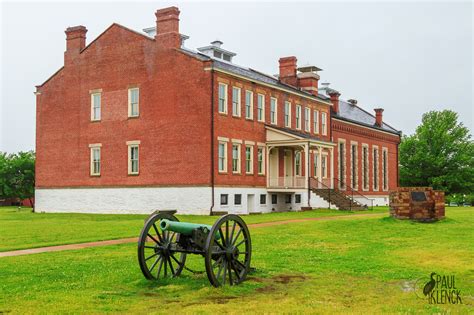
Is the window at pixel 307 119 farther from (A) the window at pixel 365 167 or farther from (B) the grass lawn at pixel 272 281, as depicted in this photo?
(B) the grass lawn at pixel 272 281

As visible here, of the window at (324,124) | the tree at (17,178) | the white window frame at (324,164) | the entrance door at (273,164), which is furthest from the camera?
the tree at (17,178)

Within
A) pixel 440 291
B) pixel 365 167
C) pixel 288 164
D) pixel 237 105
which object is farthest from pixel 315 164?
pixel 440 291

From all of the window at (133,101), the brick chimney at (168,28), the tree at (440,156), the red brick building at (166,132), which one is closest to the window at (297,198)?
the red brick building at (166,132)

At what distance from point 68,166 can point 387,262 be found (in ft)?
102

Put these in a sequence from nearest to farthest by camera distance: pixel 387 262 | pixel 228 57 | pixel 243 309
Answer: pixel 243 309 → pixel 387 262 → pixel 228 57

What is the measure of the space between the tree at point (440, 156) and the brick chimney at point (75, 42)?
135 ft

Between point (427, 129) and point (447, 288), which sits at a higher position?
point (427, 129)

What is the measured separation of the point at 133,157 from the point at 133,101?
3.44 metres

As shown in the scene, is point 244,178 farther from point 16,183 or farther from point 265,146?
point 16,183

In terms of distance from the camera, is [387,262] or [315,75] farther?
[315,75]

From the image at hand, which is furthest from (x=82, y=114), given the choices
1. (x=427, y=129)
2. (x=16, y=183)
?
(x=427, y=129)

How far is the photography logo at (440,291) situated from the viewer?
385 inches

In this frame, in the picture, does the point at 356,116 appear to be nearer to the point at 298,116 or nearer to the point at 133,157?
the point at 298,116

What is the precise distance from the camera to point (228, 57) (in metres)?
46.5
